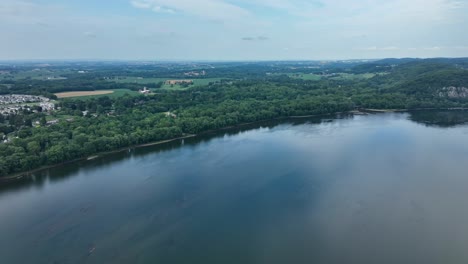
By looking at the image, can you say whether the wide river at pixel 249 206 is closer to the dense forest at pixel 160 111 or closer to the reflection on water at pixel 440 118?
the dense forest at pixel 160 111

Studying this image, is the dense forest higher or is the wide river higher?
the dense forest

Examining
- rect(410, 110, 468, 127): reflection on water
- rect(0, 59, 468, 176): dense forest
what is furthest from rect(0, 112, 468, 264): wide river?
rect(410, 110, 468, 127): reflection on water

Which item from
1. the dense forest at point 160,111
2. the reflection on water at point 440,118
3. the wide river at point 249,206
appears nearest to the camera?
the wide river at point 249,206

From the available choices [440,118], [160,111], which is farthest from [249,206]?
[440,118]

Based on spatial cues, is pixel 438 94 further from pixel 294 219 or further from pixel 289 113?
pixel 294 219

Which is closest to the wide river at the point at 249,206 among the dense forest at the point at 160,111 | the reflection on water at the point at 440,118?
the dense forest at the point at 160,111

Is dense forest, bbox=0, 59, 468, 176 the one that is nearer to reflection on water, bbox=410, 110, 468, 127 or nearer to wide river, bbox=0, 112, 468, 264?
wide river, bbox=0, 112, 468, 264

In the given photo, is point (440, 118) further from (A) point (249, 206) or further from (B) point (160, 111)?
(B) point (160, 111)

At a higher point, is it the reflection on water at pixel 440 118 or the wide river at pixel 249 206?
the reflection on water at pixel 440 118

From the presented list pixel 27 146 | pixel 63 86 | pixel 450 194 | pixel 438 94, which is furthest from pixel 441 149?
pixel 63 86
